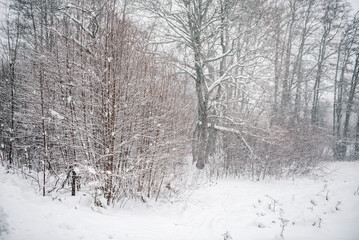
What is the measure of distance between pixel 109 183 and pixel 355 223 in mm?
5003

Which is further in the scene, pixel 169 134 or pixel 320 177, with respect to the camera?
pixel 320 177

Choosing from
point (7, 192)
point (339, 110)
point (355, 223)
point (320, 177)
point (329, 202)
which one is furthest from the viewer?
point (339, 110)

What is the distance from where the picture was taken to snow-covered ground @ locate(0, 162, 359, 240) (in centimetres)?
277

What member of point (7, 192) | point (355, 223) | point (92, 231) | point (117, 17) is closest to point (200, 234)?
point (92, 231)

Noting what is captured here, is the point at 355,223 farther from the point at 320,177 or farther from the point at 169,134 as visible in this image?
the point at 320,177

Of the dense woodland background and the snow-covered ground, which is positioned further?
the dense woodland background

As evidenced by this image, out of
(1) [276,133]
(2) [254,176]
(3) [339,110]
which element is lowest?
(2) [254,176]

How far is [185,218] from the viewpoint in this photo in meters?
4.08

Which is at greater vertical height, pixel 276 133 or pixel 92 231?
pixel 276 133

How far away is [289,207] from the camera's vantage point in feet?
14.0

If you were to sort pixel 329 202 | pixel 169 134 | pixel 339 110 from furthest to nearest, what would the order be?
1. pixel 339 110
2. pixel 169 134
3. pixel 329 202

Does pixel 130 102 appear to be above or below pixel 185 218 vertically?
above

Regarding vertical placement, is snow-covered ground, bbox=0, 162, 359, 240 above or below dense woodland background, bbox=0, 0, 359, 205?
below

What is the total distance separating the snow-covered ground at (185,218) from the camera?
2.77 meters
